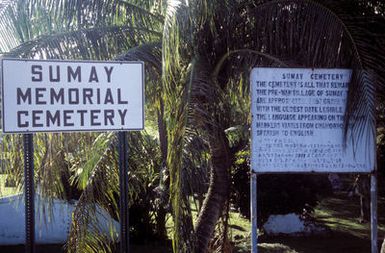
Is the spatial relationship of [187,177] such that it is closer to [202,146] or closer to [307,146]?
[202,146]

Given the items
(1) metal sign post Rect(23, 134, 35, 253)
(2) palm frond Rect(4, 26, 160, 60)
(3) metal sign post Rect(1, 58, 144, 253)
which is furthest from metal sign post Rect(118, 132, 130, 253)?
(2) palm frond Rect(4, 26, 160, 60)

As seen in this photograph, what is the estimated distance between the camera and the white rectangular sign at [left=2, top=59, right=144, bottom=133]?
321 centimetres

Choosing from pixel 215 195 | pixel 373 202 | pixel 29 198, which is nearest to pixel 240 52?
pixel 215 195

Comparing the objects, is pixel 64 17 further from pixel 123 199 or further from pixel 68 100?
pixel 123 199

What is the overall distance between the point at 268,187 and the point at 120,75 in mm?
8265

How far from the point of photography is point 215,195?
6059 mm

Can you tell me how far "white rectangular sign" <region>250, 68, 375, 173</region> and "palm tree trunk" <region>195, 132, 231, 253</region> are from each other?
1.32 metres

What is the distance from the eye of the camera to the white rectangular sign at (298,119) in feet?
14.5

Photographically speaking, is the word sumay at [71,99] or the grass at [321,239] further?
the grass at [321,239]

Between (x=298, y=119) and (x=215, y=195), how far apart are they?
6.39 ft

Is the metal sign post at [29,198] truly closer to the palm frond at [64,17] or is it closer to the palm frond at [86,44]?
the palm frond at [86,44]

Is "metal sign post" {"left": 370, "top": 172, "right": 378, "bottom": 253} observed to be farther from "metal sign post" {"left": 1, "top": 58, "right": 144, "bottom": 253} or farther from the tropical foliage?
"metal sign post" {"left": 1, "top": 58, "right": 144, "bottom": 253}

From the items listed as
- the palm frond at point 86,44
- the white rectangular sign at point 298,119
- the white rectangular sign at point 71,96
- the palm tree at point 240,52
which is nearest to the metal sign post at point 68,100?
the white rectangular sign at point 71,96

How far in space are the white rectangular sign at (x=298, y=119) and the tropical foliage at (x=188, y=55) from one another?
16 cm
